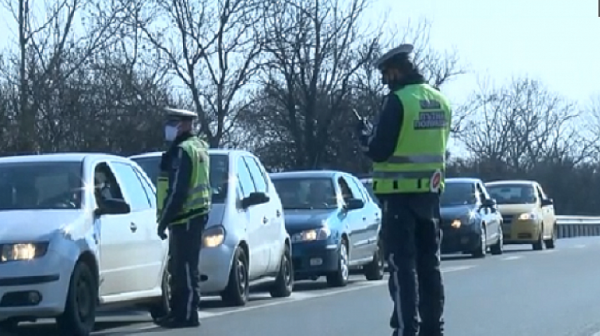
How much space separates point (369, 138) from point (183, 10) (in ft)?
134

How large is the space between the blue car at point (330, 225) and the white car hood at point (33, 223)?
7183mm

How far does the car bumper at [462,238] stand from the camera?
2914cm

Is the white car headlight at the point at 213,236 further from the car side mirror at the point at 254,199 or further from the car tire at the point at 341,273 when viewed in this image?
A: the car tire at the point at 341,273

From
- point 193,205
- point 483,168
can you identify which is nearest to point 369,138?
point 193,205

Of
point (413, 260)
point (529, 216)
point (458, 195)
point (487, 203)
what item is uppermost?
point (458, 195)

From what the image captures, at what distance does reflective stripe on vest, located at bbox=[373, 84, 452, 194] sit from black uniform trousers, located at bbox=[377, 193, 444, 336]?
7 centimetres

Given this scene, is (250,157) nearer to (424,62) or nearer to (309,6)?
(309,6)

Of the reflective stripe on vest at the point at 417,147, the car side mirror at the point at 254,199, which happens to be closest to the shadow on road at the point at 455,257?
the car side mirror at the point at 254,199

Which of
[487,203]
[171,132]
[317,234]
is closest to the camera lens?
[171,132]

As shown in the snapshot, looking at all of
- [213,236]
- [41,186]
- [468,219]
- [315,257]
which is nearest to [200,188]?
[41,186]

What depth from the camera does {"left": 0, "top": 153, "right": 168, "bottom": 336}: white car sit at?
1207cm

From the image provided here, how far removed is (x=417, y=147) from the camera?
988cm

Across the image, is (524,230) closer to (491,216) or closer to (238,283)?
(491,216)

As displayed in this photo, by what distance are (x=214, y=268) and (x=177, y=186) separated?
2.31 m
